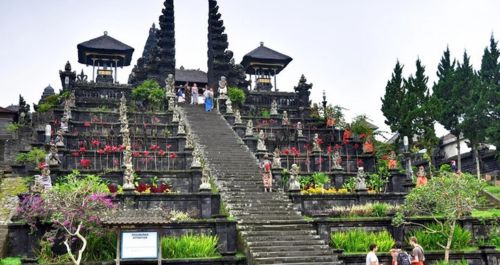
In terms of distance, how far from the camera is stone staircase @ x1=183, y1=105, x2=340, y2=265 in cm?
1639

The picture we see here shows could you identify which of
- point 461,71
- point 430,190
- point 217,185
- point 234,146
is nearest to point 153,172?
point 217,185

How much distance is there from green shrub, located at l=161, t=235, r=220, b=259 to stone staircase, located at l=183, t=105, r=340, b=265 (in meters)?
1.16

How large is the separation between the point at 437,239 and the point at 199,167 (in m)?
8.76

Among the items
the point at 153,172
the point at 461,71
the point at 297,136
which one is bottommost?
the point at 153,172

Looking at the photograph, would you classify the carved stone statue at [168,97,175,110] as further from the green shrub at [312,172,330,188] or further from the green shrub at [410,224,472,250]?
the green shrub at [410,224,472,250]

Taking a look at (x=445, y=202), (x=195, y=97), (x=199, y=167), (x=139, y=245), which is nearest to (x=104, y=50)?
(x=195, y=97)

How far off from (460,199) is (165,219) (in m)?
8.94

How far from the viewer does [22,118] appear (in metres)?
31.5

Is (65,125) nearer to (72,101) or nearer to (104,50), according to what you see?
(72,101)

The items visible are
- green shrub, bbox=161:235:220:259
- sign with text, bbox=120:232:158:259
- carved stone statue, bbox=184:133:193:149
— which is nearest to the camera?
sign with text, bbox=120:232:158:259

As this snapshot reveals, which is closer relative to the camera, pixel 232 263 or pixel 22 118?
Result: pixel 232 263

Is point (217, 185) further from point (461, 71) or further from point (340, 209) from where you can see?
point (461, 71)

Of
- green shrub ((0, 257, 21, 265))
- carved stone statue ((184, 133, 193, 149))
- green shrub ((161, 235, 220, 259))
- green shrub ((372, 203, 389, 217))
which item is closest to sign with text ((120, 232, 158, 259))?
green shrub ((161, 235, 220, 259))

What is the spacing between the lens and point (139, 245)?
1457cm
